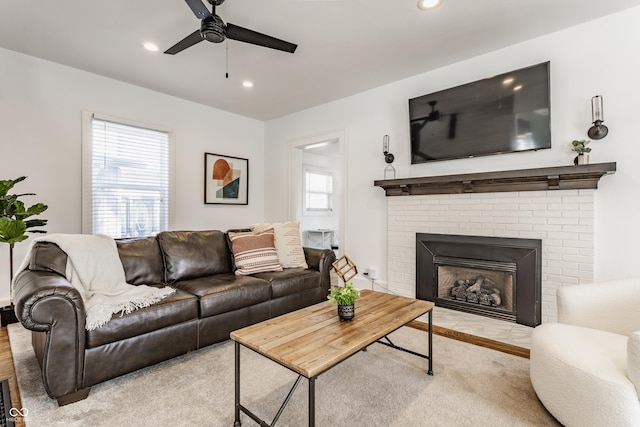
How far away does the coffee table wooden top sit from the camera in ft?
4.36

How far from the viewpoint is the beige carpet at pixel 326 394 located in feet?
5.26

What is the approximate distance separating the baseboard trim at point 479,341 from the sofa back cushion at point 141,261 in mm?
2320

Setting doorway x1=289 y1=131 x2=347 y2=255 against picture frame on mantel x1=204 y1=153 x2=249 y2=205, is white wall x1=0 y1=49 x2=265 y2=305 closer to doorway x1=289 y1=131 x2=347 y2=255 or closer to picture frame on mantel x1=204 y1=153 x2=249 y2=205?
picture frame on mantel x1=204 y1=153 x2=249 y2=205

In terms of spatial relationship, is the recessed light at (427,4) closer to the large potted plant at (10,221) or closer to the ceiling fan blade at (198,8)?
the ceiling fan blade at (198,8)

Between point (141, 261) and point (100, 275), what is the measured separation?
372 mm

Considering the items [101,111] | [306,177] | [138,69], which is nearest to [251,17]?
[138,69]

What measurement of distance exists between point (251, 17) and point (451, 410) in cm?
302

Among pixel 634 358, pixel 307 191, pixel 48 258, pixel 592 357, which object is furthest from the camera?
pixel 307 191

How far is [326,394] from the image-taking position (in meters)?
1.81

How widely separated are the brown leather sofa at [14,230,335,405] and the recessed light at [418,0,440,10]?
92.6 inches

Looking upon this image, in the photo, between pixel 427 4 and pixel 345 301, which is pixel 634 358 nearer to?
pixel 345 301

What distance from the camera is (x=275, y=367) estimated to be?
2.14m


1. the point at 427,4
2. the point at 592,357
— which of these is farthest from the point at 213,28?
the point at 592,357

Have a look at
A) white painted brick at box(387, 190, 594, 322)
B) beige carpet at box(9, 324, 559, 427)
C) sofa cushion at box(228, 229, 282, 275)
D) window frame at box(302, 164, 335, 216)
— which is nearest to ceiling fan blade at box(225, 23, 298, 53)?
sofa cushion at box(228, 229, 282, 275)
